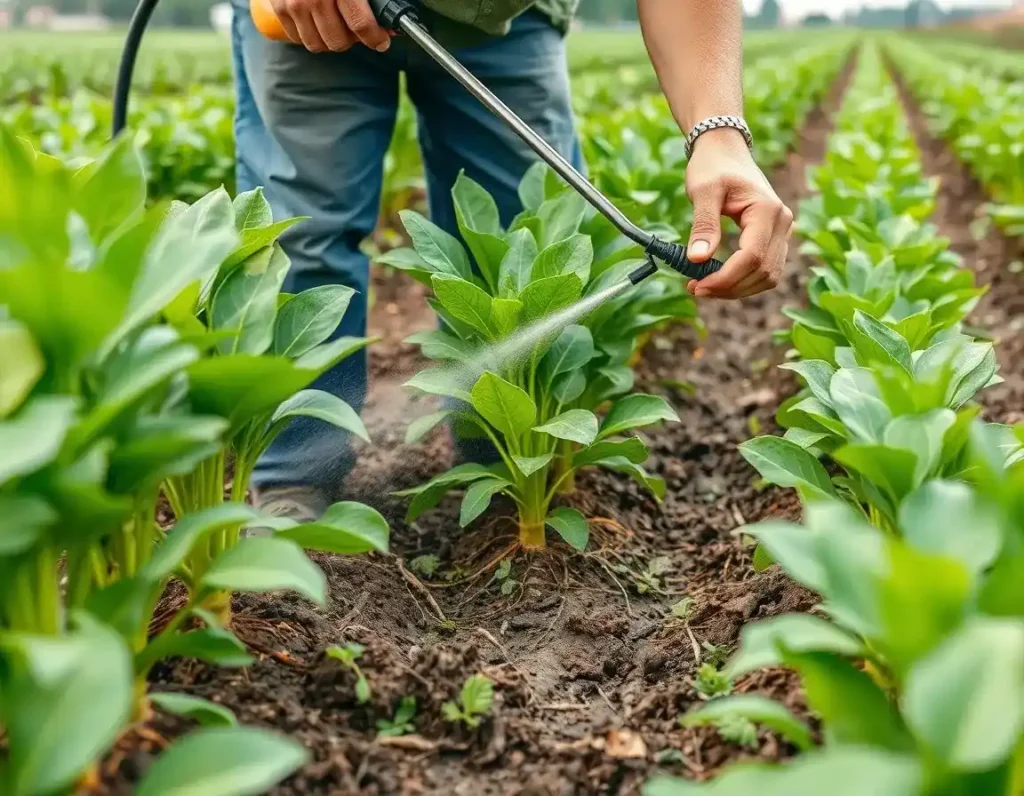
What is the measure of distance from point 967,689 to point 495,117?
2230mm

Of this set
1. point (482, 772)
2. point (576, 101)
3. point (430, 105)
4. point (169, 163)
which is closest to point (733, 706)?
point (482, 772)

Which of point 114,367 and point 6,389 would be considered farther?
point 114,367

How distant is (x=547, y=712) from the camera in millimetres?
1815

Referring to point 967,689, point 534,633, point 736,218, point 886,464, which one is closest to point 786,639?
point 967,689

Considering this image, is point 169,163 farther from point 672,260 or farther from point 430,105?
point 672,260

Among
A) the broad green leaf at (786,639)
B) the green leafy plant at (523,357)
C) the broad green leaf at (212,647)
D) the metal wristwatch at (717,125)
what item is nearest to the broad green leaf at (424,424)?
the green leafy plant at (523,357)

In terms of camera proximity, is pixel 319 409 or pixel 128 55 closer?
pixel 319 409

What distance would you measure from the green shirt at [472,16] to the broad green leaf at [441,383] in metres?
0.95

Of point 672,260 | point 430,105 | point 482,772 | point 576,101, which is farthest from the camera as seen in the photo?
point 576,101

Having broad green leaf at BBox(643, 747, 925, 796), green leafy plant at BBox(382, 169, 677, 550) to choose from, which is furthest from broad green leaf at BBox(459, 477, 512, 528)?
broad green leaf at BBox(643, 747, 925, 796)

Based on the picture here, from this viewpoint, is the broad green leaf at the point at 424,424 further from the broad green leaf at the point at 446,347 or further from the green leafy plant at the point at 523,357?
the broad green leaf at the point at 446,347

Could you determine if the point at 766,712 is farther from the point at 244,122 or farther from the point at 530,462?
the point at 244,122

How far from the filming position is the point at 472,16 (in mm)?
2521

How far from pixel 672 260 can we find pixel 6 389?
137 cm
